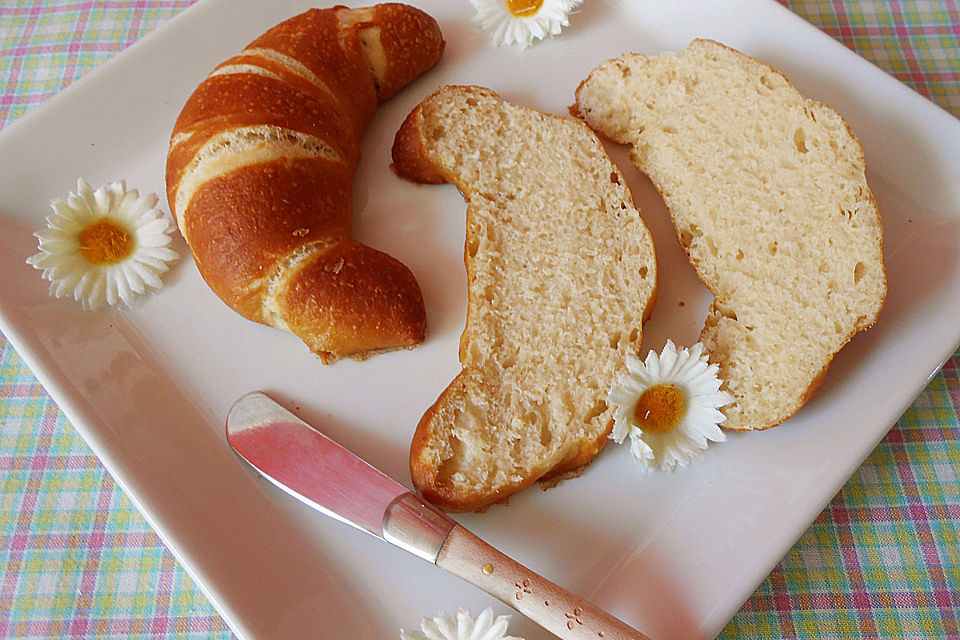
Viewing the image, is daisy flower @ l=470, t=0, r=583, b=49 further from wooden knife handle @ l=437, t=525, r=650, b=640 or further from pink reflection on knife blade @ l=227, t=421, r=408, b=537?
Answer: wooden knife handle @ l=437, t=525, r=650, b=640

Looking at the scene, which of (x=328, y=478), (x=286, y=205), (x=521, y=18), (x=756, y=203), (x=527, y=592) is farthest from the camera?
(x=521, y=18)

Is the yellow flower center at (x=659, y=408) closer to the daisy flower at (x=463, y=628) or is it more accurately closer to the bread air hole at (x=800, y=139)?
the daisy flower at (x=463, y=628)

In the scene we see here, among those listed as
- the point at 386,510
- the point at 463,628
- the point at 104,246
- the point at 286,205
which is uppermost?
the point at 286,205

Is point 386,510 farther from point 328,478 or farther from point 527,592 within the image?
point 527,592

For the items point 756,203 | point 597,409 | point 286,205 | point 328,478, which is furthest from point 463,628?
point 756,203

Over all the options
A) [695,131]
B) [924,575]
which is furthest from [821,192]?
[924,575]

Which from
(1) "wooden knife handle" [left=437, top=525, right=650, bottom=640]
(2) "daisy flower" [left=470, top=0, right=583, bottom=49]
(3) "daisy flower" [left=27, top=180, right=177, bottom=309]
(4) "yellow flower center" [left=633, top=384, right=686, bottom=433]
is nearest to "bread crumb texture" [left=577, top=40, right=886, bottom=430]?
(4) "yellow flower center" [left=633, top=384, right=686, bottom=433]

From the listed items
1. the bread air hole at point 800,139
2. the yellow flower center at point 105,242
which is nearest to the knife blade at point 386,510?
the yellow flower center at point 105,242

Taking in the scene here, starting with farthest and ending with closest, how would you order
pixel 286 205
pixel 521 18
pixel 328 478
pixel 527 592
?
pixel 521 18, pixel 286 205, pixel 328 478, pixel 527 592
